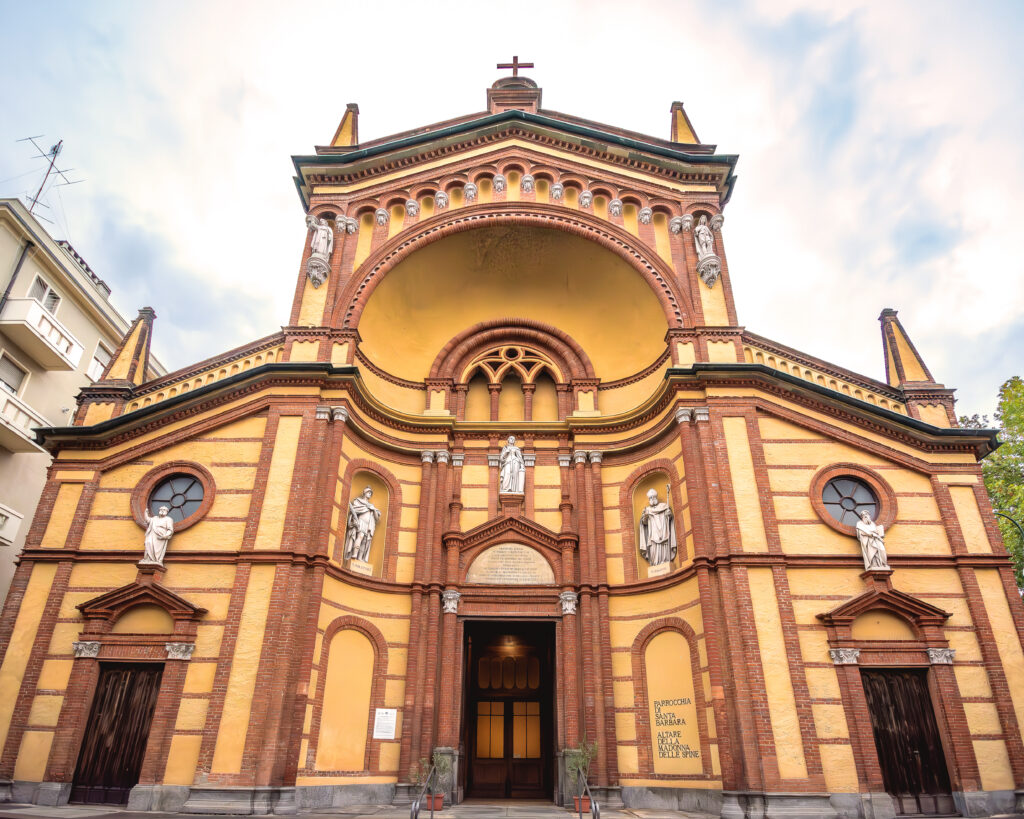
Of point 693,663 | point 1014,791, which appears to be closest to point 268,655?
point 693,663

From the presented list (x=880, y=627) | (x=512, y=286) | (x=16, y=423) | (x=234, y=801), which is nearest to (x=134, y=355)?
(x=16, y=423)

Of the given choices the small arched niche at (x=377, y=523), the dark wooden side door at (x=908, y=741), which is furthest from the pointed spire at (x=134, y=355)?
the dark wooden side door at (x=908, y=741)

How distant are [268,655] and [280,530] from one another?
273 cm

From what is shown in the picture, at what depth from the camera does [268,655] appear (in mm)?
13828

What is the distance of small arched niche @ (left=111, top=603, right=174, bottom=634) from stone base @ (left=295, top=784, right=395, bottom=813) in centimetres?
456

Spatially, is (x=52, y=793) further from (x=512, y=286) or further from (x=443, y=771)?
(x=512, y=286)

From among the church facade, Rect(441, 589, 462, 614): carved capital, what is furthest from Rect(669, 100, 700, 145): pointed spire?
Rect(441, 589, 462, 614): carved capital

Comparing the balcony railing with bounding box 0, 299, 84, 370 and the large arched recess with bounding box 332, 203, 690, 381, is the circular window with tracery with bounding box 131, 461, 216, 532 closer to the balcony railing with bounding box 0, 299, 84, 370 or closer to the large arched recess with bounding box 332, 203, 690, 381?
the large arched recess with bounding box 332, 203, 690, 381

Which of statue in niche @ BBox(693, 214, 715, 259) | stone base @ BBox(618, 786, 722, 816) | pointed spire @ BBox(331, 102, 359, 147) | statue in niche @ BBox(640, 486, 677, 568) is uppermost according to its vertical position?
pointed spire @ BBox(331, 102, 359, 147)

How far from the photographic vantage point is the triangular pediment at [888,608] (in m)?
14.1

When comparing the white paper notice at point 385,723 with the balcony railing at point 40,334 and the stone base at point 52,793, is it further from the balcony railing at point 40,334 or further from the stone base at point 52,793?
the balcony railing at point 40,334

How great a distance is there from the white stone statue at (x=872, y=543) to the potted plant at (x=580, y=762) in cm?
748

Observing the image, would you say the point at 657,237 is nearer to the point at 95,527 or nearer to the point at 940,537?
the point at 940,537

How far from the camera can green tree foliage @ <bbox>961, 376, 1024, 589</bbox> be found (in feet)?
78.7
